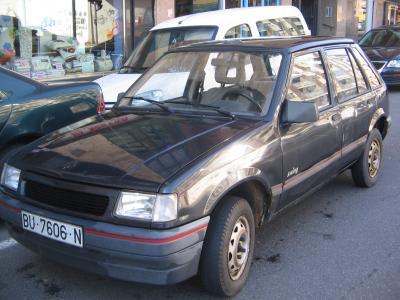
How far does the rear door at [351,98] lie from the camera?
471cm

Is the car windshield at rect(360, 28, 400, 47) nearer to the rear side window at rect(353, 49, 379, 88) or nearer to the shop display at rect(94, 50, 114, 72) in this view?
the shop display at rect(94, 50, 114, 72)

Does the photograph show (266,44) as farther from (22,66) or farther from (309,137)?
(22,66)

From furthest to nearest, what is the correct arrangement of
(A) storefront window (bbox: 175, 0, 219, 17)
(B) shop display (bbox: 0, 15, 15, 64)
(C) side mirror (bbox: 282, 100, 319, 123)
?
(A) storefront window (bbox: 175, 0, 219, 17)
(B) shop display (bbox: 0, 15, 15, 64)
(C) side mirror (bbox: 282, 100, 319, 123)

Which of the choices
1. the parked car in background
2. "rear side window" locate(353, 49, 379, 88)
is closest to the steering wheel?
"rear side window" locate(353, 49, 379, 88)

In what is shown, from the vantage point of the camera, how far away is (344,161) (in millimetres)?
4820

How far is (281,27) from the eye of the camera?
8.91 meters

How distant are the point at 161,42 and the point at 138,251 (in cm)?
552

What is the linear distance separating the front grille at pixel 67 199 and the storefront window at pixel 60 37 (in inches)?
322

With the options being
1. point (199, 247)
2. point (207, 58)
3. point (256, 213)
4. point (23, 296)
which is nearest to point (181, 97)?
point (207, 58)

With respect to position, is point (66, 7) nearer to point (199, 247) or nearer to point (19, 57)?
point (19, 57)

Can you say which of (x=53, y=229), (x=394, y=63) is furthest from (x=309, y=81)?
(x=394, y=63)

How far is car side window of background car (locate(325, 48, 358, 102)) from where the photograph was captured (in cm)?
469

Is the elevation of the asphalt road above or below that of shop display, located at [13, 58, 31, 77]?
below

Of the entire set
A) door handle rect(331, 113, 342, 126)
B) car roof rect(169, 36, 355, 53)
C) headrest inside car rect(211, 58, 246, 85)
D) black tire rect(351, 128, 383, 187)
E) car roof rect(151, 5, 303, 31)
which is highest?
car roof rect(151, 5, 303, 31)
